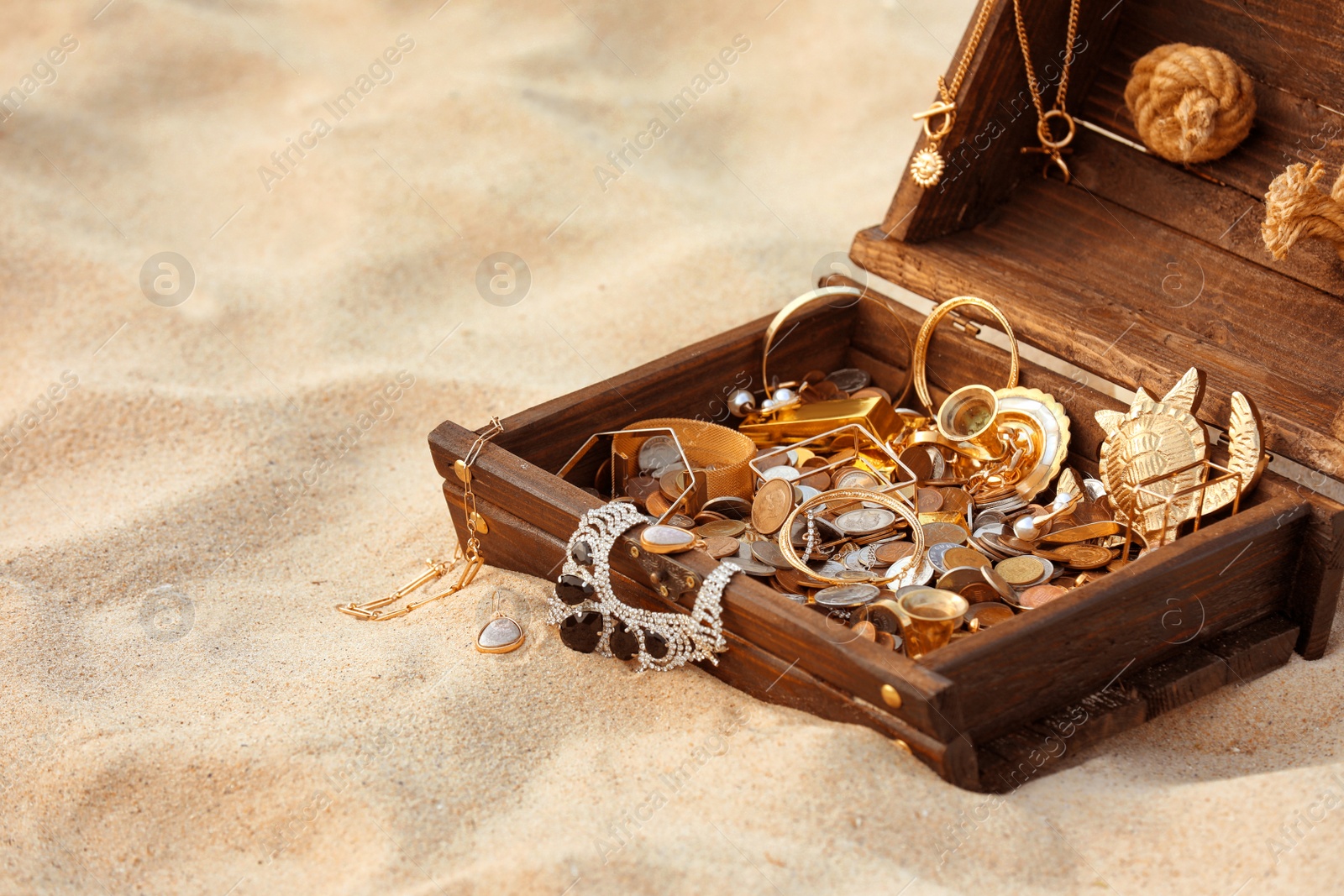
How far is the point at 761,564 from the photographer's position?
2115 mm

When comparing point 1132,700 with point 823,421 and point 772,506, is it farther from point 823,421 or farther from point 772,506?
point 823,421

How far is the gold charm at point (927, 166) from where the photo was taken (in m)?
2.52

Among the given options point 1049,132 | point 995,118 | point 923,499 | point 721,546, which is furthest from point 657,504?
point 1049,132

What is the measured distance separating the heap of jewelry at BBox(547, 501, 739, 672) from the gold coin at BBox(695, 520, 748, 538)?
215mm

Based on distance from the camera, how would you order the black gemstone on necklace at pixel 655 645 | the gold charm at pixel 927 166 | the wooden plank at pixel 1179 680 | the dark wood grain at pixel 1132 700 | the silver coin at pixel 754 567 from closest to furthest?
the dark wood grain at pixel 1132 700
the wooden plank at pixel 1179 680
the black gemstone on necklace at pixel 655 645
the silver coin at pixel 754 567
the gold charm at pixel 927 166

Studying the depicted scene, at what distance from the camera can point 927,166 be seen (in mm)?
2529

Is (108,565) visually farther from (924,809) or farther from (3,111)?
(3,111)

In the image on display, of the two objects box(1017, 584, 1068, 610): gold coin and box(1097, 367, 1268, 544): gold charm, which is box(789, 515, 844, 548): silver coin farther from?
box(1097, 367, 1268, 544): gold charm

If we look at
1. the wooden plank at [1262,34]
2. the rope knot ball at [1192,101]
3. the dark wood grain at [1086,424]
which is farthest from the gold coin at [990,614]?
the wooden plank at [1262,34]

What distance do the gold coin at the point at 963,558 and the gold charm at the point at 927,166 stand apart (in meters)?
0.84

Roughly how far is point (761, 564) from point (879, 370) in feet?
2.53

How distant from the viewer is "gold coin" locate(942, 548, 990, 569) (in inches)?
82.0

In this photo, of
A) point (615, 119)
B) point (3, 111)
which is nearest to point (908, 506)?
point (615, 119)

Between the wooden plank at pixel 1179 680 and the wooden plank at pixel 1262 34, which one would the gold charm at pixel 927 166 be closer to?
the wooden plank at pixel 1262 34
